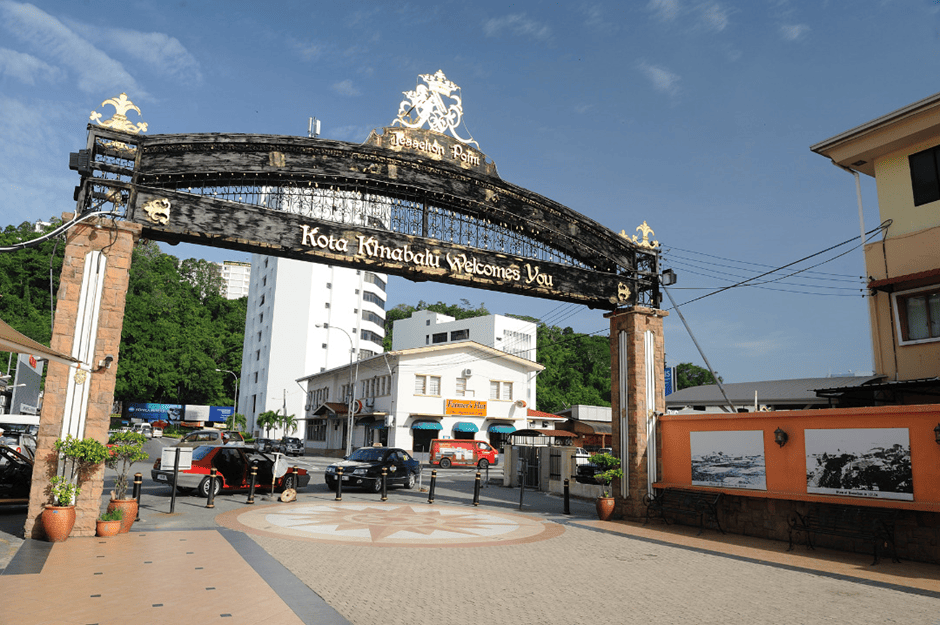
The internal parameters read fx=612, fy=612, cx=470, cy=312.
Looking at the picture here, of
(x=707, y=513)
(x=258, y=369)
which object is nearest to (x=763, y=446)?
(x=707, y=513)

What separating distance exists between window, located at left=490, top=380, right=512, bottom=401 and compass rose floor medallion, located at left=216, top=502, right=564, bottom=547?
29318mm

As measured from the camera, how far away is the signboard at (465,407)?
43.8m

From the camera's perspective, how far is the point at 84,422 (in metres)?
10.9

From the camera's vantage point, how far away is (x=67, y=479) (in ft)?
34.9

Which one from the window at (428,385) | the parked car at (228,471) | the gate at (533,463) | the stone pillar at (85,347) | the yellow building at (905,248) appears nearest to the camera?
the stone pillar at (85,347)

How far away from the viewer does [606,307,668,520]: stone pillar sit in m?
15.5

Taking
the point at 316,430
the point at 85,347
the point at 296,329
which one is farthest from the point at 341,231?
the point at 296,329

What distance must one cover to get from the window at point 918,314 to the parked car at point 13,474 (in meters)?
21.3

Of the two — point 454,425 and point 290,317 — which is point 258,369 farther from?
point 454,425

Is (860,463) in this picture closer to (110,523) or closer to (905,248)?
(905,248)

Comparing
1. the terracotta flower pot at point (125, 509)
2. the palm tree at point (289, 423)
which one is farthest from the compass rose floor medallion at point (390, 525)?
the palm tree at point (289, 423)

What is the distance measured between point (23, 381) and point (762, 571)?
4133 cm

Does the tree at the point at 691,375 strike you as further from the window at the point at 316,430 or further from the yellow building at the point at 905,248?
the yellow building at the point at 905,248

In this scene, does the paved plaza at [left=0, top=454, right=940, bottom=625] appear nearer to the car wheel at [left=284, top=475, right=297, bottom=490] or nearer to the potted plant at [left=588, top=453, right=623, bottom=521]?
the potted plant at [left=588, top=453, right=623, bottom=521]
